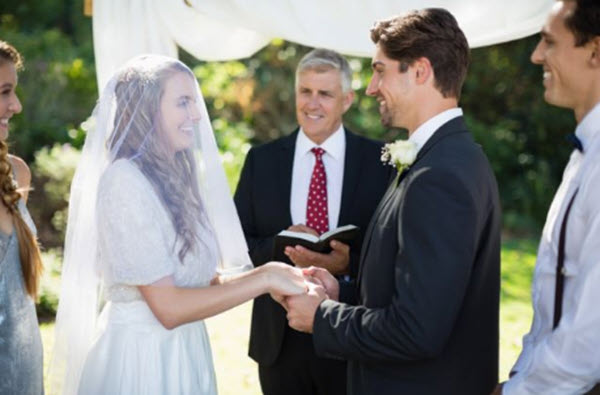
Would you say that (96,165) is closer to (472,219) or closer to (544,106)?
(472,219)

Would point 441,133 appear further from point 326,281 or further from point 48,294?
point 48,294

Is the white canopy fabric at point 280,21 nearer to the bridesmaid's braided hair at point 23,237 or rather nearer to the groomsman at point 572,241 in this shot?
the bridesmaid's braided hair at point 23,237

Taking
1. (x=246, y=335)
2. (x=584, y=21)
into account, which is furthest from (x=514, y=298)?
(x=584, y=21)

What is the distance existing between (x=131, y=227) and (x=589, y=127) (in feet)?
5.18

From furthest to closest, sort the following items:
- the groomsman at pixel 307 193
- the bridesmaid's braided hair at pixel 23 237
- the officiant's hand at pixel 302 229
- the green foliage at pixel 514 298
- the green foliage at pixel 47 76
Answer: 1. the green foliage at pixel 47 76
2. the green foliage at pixel 514 298
3. the groomsman at pixel 307 193
4. the officiant's hand at pixel 302 229
5. the bridesmaid's braided hair at pixel 23 237

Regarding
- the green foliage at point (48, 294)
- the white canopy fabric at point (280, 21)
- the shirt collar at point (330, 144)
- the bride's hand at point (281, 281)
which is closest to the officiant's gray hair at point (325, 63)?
the shirt collar at point (330, 144)

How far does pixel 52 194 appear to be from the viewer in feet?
29.9

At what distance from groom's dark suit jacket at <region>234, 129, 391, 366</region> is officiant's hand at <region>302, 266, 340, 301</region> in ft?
2.09

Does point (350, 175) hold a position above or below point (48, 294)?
above

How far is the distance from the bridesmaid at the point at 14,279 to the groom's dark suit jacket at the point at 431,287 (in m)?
1.39

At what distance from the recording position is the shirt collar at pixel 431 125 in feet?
9.06

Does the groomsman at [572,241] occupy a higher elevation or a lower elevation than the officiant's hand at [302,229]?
higher

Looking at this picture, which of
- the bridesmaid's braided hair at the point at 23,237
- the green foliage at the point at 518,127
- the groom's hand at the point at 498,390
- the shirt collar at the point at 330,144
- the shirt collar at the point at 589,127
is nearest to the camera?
the shirt collar at the point at 589,127

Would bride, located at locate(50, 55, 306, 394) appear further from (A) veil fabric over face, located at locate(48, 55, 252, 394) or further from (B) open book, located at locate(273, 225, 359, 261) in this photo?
(B) open book, located at locate(273, 225, 359, 261)
